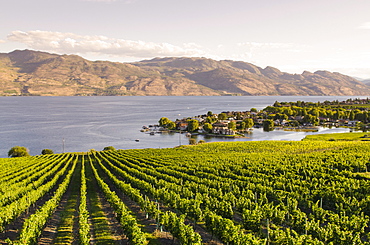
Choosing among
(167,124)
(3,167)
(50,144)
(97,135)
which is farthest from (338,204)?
(167,124)

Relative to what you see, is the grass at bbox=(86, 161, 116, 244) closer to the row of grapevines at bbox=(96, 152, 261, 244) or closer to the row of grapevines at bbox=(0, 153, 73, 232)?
the row of grapevines at bbox=(0, 153, 73, 232)

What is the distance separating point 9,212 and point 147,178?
18.7 metres

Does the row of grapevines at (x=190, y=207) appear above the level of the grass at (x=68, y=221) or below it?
above

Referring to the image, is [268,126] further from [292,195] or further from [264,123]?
[292,195]

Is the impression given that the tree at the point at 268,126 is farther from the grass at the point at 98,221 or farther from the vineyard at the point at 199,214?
the grass at the point at 98,221

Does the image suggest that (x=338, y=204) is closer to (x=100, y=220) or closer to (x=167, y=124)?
(x=100, y=220)

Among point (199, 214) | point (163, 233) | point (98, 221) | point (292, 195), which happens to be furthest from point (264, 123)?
point (163, 233)

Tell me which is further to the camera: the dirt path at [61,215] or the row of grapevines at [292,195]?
the dirt path at [61,215]

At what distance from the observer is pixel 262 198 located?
27.4 m

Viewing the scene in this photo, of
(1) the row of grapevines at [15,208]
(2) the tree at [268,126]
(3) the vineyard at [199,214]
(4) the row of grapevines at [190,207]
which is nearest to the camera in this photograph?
(4) the row of grapevines at [190,207]

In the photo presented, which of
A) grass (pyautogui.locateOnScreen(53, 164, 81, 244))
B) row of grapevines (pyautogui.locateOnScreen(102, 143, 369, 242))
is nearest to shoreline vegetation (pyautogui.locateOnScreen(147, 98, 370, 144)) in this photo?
row of grapevines (pyautogui.locateOnScreen(102, 143, 369, 242))

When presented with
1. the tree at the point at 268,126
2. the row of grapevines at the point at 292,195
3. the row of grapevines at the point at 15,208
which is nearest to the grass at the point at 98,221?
the row of grapevines at the point at 15,208

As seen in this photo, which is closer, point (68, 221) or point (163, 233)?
point (163, 233)

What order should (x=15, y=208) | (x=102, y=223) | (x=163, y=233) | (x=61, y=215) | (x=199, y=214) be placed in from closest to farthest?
(x=163, y=233) → (x=199, y=214) → (x=102, y=223) → (x=15, y=208) → (x=61, y=215)
